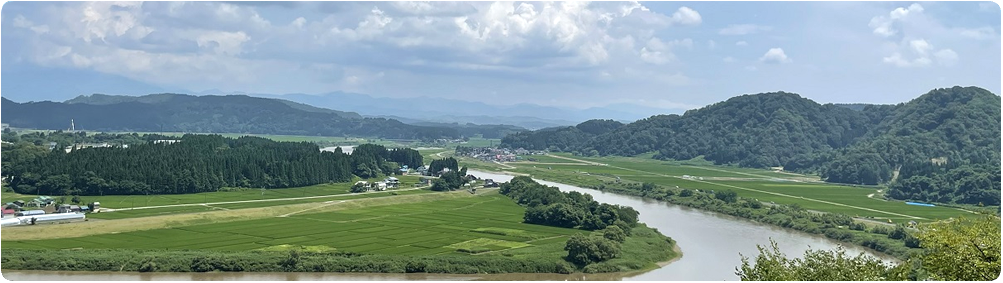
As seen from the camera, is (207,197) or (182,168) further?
(182,168)

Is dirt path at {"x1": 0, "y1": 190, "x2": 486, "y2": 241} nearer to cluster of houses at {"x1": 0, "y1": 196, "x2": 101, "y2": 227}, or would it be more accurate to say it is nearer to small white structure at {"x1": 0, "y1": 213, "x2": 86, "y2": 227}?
small white structure at {"x1": 0, "y1": 213, "x2": 86, "y2": 227}

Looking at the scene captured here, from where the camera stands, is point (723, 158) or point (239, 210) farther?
point (723, 158)

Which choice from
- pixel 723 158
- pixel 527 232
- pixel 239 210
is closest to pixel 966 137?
pixel 723 158

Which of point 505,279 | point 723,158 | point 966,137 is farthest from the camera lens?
point 723,158

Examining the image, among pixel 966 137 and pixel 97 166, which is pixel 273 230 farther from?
pixel 966 137

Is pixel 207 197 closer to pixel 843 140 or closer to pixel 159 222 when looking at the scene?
pixel 159 222

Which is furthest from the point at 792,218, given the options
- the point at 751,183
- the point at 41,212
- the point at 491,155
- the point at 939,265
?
the point at 491,155

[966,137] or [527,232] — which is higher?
[966,137]

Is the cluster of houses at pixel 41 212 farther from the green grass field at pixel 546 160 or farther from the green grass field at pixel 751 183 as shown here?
the green grass field at pixel 546 160
